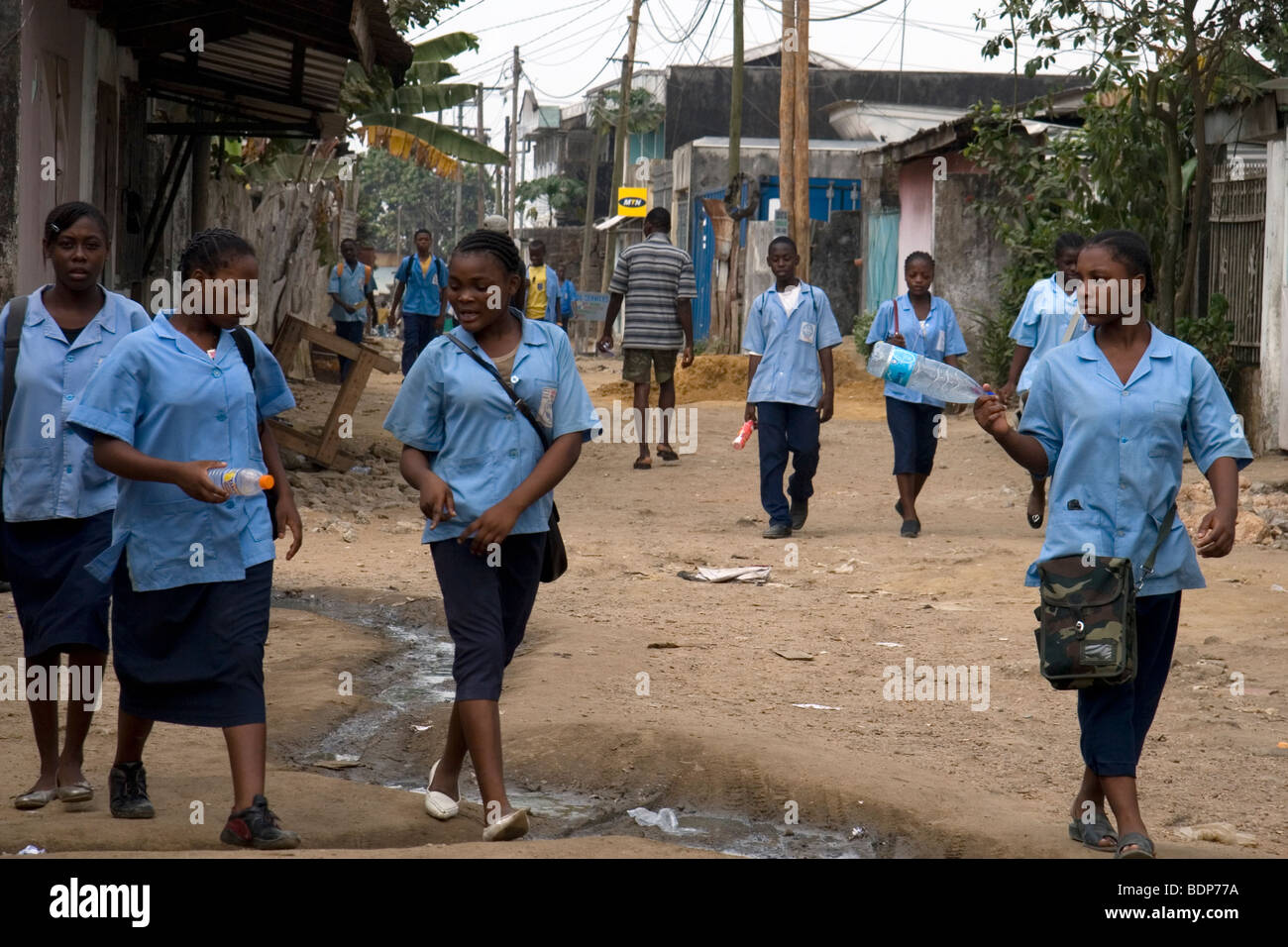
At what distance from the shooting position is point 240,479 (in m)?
4.08

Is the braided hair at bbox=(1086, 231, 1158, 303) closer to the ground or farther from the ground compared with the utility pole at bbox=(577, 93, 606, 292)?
closer to the ground

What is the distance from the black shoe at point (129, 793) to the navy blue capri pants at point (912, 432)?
6304 millimetres

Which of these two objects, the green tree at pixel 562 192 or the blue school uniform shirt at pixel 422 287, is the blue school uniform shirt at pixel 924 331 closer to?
the blue school uniform shirt at pixel 422 287

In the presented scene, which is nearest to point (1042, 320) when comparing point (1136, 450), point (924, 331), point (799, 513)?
point (924, 331)

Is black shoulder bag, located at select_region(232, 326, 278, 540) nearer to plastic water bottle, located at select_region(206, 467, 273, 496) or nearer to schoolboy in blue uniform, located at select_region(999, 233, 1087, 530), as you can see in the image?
plastic water bottle, located at select_region(206, 467, 273, 496)

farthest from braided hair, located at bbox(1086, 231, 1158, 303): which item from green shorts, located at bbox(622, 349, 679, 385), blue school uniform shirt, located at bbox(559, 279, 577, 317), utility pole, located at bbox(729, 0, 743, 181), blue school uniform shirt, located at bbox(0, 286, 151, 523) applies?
utility pole, located at bbox(729, 0, 743, 181)

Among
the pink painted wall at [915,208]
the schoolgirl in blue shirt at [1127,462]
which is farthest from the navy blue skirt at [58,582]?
the pink painted wall at [915,208]

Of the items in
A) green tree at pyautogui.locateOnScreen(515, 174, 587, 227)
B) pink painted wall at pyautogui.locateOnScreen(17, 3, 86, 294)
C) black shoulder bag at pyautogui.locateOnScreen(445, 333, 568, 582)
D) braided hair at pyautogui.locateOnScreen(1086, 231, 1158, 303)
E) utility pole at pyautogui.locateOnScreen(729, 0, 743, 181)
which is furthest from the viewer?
green tree at pyautogui.locateOnScreen(515, 174, 587, 227)

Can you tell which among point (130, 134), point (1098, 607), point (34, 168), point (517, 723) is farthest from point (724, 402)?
point (1098, 607)

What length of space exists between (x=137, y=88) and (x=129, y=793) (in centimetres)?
809

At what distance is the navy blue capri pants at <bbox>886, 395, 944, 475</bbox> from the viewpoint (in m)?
9.86

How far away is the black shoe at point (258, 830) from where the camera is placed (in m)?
4.01

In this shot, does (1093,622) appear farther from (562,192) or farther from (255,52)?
(562,192)

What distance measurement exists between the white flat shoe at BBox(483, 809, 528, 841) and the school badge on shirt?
1.09 meters
